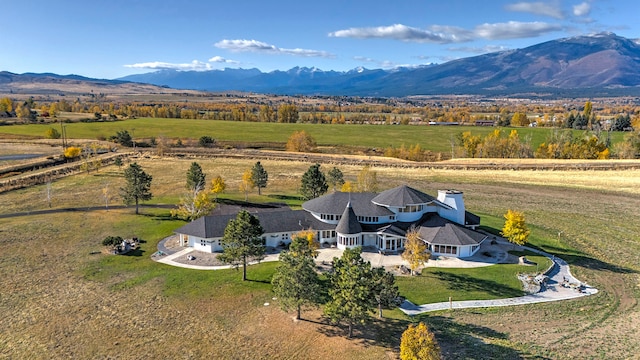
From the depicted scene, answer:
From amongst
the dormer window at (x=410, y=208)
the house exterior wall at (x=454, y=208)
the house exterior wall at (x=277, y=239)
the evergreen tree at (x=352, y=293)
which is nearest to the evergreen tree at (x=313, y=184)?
the house exterior wall at (x=277, y=239)

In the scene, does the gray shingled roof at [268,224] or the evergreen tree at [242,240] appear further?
the gray shingled roof at [268,224]

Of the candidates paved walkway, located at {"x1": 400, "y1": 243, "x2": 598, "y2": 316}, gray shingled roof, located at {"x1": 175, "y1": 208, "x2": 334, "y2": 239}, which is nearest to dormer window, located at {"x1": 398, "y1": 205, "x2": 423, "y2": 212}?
gray shingled roof, located at {"x1": 175, "y1": 208, "x2": 334, "y2": 239}

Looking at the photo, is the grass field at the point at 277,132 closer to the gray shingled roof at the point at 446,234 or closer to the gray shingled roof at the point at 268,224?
the gray shingled roof at the point at 446,234

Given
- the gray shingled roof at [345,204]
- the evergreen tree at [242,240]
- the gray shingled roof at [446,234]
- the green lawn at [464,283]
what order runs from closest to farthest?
the green lawn at [464,283], the evergreen tree at [242,240], the gray shingled roof at [446,234], the gray shingled roof at [345,204]

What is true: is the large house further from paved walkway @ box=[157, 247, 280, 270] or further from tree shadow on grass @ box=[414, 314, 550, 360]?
tree shadow on grass @ box=[414, 314, 550, 360]

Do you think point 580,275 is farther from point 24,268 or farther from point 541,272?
point 24,268

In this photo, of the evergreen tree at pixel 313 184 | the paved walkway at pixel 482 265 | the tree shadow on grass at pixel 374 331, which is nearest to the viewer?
the tree shadow on grass at pixel 374 331

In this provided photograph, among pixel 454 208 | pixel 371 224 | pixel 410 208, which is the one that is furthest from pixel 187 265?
pixel 454 208

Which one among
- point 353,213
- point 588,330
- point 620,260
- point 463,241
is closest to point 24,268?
point 353,213

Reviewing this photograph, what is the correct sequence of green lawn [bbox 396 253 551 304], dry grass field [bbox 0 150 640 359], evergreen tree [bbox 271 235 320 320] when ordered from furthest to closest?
green lawn [bbox 396 253 551 304] → evergreen tree [bbox 271 235 320 320] → dry grass field [bbox 0 150 640 359]

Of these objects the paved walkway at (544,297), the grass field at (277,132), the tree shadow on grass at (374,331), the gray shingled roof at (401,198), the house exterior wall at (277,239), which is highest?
the grass field at (277,132)
